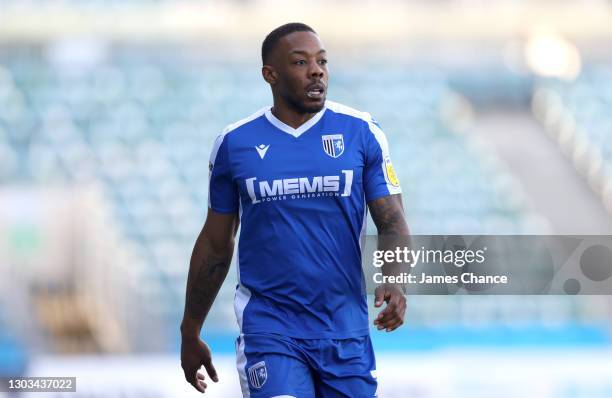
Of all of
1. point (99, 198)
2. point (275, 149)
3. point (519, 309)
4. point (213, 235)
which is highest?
point (275, 149)

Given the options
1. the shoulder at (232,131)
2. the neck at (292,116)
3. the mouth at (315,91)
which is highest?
the mouth at (315,91)

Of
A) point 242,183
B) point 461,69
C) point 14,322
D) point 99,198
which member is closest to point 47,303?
point 14,322

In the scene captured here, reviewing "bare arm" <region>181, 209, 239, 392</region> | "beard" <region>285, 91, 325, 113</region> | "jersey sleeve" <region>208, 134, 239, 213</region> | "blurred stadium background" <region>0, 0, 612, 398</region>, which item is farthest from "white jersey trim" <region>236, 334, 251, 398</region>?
"blurred stadium background" <region>0, 0, 612, 398</region>

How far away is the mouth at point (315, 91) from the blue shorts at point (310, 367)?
30.9 inches

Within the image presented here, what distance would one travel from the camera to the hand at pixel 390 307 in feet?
11.6

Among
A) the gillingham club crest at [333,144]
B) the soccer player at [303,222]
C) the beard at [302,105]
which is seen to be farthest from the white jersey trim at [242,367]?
the beard at [302,105]

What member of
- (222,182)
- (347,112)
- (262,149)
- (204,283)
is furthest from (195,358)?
(347,112)

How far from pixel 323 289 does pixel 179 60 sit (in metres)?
11.5

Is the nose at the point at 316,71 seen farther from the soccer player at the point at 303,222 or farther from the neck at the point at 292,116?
the neck at the point at 292,116

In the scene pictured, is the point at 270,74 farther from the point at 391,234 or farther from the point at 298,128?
the point at 391,234

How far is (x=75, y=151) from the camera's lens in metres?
13.3

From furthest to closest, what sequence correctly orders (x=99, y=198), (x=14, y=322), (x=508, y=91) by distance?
(x=508, y=91)
(x=99, y=198)
(x=14, y=322)

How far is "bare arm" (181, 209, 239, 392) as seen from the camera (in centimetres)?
401

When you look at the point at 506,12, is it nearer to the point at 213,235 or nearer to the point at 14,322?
the point at 14,322
